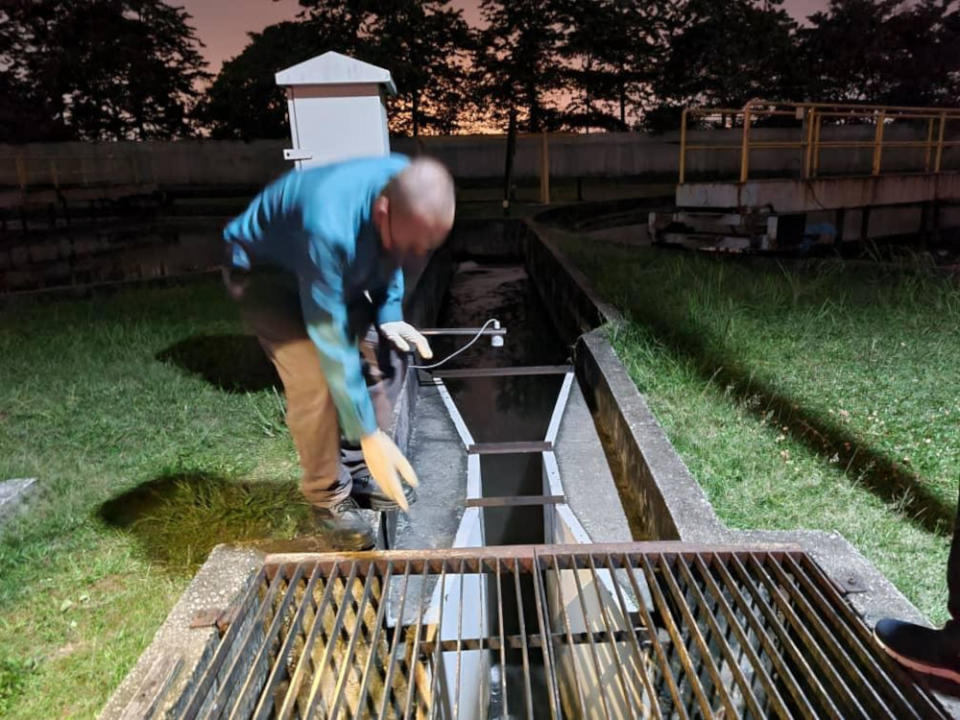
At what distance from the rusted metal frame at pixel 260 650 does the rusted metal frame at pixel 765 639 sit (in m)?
1.39

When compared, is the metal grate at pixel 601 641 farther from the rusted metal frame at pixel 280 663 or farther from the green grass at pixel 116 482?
the green grass at pixel 116 482

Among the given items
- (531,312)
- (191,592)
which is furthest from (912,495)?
(531,312)

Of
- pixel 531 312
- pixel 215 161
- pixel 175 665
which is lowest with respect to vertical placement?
pixel 531 312

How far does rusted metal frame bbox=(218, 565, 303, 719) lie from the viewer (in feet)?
5.67

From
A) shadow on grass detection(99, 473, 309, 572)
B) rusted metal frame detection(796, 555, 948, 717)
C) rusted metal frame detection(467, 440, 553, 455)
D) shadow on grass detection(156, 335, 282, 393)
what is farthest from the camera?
shadow on grass detection(156, 335, 282, 393)

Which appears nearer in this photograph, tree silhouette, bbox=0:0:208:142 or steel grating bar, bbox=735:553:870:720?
steel grating bar, bbox=735:553:870:720

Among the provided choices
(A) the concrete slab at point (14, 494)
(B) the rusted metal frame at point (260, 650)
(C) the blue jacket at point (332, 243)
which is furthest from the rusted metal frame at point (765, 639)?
(A) the concrete slab at point (14, 494)

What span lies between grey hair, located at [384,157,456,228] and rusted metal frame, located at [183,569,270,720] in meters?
1.28

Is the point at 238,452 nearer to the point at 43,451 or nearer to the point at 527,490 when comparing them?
the point at 43,451

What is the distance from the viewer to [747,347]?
15.2 feet

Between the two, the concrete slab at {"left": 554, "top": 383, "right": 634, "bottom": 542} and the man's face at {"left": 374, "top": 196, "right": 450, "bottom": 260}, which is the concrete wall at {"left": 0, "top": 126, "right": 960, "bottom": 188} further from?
the man's face at {"left": 374, "top": 196, "right": 450, "bottom": 260}

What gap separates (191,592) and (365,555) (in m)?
0.56

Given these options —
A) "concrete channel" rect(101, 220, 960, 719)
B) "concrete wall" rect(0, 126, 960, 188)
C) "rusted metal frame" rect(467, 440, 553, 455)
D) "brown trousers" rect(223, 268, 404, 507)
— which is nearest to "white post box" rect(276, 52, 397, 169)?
"concrete channel" rect(101, 220, 960, 719)

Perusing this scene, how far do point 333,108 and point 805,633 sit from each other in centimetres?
329
